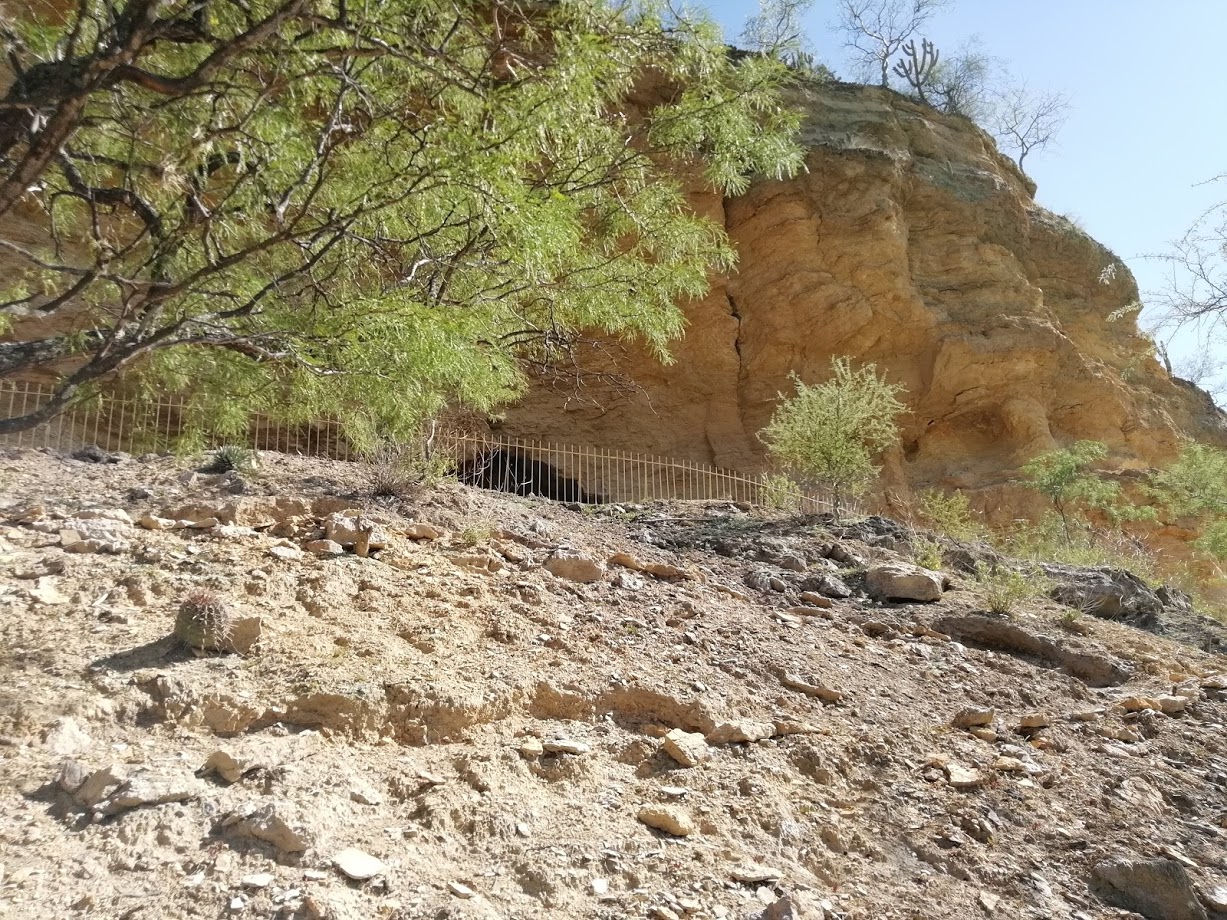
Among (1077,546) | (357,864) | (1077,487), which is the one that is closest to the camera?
(357,864)

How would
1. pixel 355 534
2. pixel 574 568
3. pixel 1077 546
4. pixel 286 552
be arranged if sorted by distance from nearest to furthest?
pixel 286 552
pixel 355 534
pixel 574 568
pixel 1077 546

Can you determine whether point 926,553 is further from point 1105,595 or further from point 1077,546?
point 1077,546

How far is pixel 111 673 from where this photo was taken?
3.30 metres

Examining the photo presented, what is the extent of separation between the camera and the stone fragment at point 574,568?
5406 mm

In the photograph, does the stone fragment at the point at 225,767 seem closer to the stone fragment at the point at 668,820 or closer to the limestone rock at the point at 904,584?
the stone fragment at the point at 668,820

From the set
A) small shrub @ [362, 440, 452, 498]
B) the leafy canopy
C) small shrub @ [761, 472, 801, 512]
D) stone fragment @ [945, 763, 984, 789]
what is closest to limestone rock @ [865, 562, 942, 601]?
stone fragment @ [945, 763, 984, 789]

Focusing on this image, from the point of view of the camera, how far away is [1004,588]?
646 centimetres

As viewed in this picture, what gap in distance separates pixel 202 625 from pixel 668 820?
2005mm

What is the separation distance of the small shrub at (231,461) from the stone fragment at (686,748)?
414 centimetres

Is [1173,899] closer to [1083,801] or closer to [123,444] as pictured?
[1083,801]

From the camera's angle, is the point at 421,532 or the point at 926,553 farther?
the point at 926,553

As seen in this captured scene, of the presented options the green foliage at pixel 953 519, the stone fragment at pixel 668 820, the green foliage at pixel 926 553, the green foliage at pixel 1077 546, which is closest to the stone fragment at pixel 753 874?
the stone fragment at pixel 668 820

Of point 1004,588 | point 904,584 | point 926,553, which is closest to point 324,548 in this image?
point 904,584

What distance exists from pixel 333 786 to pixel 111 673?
3.57ft
